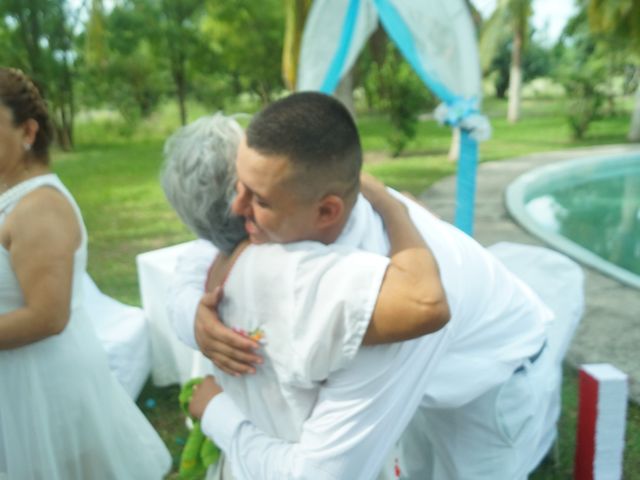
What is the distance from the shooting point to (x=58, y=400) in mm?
1853

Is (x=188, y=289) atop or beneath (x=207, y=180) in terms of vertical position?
beneath

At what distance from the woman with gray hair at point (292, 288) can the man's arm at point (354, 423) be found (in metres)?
0.04

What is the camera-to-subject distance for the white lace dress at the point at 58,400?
1.77 metres

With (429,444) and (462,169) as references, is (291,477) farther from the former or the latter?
(462,169)

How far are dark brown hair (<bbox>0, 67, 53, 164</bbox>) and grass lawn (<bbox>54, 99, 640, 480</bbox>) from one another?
170cm

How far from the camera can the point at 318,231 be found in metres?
1.12

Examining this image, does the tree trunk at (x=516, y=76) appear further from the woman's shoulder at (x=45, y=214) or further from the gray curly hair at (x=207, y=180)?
the gray curly hair at (x=207, y=180)

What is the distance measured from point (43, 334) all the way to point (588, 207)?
1005cm

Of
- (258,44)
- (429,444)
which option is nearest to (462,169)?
(429,444)

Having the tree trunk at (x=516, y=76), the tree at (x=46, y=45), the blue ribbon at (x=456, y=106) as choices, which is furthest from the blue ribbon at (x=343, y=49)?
the tree trunk at (x=516, y=76)

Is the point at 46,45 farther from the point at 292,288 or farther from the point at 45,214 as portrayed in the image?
the point at 292,288

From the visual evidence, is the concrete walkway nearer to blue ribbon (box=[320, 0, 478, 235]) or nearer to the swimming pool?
the swimming pool

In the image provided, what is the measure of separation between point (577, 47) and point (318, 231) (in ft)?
127

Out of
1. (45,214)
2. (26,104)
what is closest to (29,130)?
(26,104)
